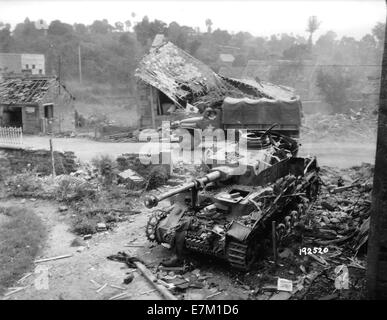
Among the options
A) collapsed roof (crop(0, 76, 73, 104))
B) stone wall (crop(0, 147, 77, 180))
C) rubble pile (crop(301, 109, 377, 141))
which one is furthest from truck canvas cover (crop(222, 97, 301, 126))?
collapsed roof (crop(0, 76, 73, 104))

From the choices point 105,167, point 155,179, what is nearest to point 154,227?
point 155,179

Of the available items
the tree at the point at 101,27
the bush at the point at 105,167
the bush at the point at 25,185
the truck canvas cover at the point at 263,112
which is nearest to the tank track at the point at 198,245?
the bush at the point at 105,167

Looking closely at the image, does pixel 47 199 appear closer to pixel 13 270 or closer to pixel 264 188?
pixel 13 270

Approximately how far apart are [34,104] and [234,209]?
17388 mm

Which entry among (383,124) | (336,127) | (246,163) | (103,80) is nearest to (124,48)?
(103,80)

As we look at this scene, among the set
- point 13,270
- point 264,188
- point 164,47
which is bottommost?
point 13,270

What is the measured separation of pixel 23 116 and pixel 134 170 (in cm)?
1130

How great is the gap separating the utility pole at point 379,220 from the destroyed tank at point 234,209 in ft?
7.13

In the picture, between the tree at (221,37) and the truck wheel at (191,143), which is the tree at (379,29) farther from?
the tree at (221,37)

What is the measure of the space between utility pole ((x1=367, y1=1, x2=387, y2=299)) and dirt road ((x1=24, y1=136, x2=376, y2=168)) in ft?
37.3

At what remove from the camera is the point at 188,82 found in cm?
2478

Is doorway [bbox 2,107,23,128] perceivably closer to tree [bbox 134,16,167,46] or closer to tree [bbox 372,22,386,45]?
tree [bbox 134,16,167,46]

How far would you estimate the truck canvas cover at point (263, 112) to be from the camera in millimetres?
19797

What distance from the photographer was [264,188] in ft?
31.9
